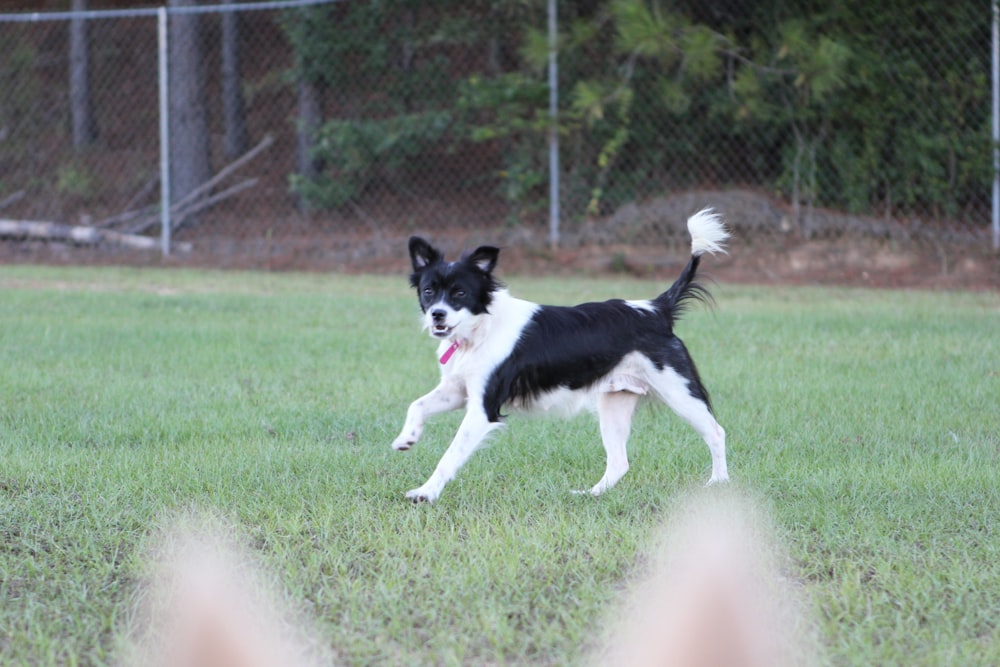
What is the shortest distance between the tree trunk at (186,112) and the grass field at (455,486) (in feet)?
25.4

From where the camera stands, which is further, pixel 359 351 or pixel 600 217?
pixel 600 217

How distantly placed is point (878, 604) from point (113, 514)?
2.70 m

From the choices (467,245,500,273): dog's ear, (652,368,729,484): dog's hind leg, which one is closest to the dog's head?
(467,245,500,273): dog's ear

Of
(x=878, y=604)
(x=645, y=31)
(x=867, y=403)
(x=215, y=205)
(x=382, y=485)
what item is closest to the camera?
(x=878, y=604)

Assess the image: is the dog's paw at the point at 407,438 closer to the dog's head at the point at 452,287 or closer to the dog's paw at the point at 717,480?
the dog's head at the point at 452,287

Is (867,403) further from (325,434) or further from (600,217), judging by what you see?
(600,217)

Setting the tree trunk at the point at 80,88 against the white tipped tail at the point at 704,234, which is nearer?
the white tipped tail at the point at 704,234

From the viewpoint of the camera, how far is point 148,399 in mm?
6715

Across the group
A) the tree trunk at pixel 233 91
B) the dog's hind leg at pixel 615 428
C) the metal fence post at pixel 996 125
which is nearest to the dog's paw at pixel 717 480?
the dog's hind leg at pixel 615 428

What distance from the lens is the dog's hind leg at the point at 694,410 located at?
502cm

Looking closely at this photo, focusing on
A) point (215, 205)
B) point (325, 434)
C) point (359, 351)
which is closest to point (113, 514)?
point (325, 434)

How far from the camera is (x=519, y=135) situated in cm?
1488

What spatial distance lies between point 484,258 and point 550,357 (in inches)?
21.1

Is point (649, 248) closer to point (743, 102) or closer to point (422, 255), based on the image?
point (743, 102)
